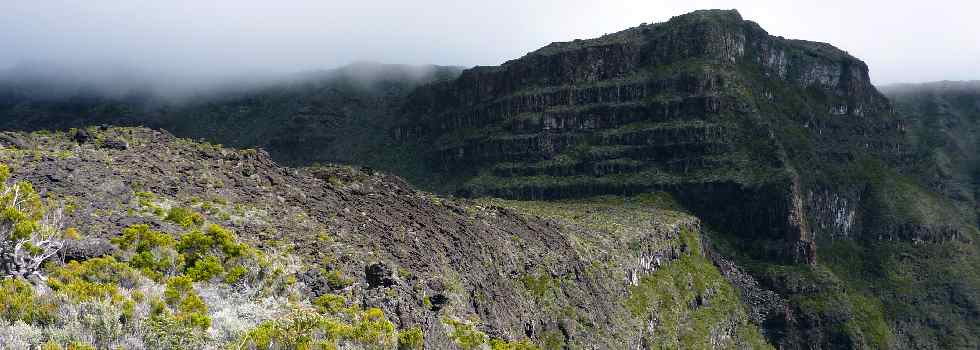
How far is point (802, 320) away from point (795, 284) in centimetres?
952

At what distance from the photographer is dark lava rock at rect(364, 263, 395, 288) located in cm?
4834

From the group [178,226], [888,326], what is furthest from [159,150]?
[888,326]

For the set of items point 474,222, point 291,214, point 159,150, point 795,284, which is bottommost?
point 795,284

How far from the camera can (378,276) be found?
160 ft

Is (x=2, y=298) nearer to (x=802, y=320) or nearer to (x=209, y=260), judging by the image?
(x=209, y=260)

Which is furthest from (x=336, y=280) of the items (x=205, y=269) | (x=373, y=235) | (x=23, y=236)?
(x=23, y=236)

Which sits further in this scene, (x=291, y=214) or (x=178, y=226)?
(x=291, y=214)

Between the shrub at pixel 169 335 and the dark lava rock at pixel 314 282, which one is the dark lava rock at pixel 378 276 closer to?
the dark lava rock at pixel 314 282

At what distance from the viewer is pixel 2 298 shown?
1099 inches

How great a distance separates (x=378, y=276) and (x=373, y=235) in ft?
36.7

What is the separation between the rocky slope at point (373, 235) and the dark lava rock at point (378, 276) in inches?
4.2

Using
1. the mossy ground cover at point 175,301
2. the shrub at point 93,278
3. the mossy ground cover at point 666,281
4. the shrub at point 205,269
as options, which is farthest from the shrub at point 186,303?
the mossy ground cover at point 666,281

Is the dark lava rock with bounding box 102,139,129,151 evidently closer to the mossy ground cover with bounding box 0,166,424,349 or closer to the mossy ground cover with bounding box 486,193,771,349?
the mossy ground cover with bounding box 0,166,424,349

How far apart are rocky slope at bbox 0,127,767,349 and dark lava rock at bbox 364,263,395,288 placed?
107mm
